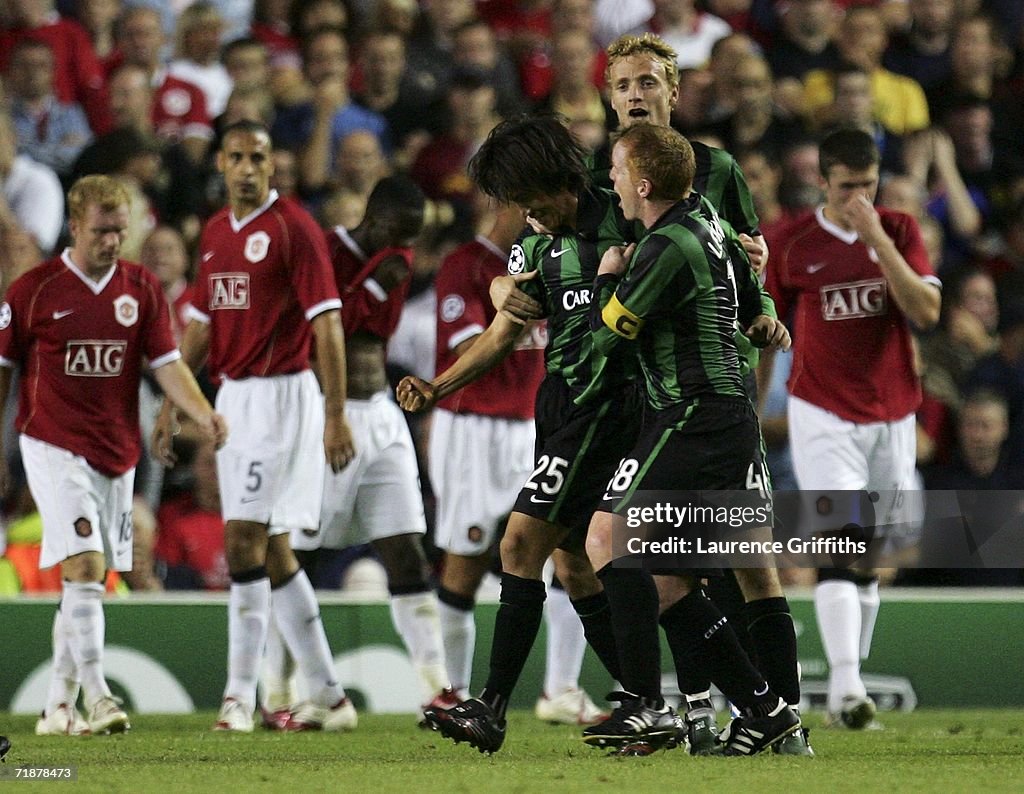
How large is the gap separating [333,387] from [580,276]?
5.89ft

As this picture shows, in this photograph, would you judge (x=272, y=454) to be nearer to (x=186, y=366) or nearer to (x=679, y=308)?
(x=186, y=366)

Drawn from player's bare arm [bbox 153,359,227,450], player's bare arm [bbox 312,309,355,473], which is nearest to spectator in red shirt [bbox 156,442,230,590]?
player's bare arm [bbox 153,359,227,450]

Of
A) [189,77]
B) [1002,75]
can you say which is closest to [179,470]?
[189,77]

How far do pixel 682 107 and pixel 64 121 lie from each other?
4308mm

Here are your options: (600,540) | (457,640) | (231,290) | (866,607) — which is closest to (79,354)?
(231,290)

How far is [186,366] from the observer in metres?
8.05

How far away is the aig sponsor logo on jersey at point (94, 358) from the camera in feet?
25.5

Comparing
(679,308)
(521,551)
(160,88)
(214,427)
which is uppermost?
(160,88)

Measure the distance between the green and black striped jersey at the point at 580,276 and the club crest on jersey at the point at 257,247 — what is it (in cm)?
197

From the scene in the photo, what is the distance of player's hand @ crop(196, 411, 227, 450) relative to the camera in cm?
770

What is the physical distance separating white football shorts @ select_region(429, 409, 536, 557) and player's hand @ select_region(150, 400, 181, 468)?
144cm

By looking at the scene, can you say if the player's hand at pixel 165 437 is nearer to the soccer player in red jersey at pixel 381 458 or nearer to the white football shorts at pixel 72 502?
the white football shorts at pixel 72 502

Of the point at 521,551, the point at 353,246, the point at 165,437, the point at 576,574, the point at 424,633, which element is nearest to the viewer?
the point at 521,551

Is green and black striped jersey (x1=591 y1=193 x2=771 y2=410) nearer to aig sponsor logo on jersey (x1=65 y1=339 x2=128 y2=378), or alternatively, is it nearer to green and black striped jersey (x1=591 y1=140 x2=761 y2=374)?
green and black striped jersey (x1=591 y1=140 x2=761 y2=374)
